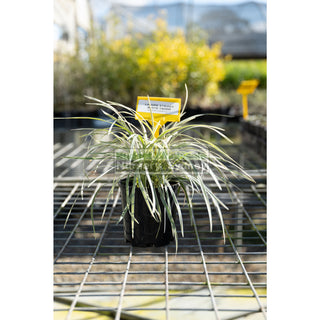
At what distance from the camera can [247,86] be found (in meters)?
3.62

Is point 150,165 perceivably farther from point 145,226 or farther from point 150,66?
point 150,66

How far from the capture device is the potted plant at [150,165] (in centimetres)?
139

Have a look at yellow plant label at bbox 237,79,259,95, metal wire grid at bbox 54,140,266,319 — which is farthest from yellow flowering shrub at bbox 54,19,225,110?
metal wire grid at bbox 54,140,266,319

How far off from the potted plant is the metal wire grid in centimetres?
7

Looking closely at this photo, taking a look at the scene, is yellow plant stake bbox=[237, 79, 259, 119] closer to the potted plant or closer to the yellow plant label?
the yellow plant label

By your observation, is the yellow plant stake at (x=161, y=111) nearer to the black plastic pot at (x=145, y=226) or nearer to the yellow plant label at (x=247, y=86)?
the black plastic pot at (x=145, y=226)

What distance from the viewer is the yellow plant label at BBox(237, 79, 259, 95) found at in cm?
348

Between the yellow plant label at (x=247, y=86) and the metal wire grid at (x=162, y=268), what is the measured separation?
175cm

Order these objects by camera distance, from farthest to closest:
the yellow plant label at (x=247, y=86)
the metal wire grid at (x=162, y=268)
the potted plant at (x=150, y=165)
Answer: the yellow plant label at (x=247, y=86)
the potted plant at (x=150, y=165)
the metal wire grid at (x=162, y=268)

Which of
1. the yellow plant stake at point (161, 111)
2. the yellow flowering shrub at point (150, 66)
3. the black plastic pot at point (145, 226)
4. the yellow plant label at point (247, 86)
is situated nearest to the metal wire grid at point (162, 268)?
the black plastic pot at point (145, 226)

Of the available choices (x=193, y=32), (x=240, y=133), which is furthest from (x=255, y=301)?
(x=193, y=32)

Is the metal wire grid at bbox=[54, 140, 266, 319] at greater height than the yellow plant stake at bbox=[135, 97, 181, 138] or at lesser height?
lesser

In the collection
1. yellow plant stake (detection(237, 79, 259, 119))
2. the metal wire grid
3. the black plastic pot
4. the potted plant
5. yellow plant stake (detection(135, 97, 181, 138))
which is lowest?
the metal wire grid
